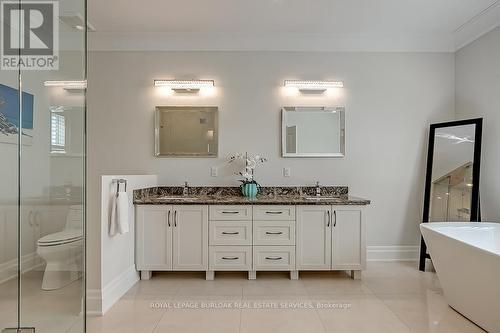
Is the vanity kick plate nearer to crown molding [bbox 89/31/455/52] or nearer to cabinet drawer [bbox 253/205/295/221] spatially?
cabinet drawer [bbox 253/205/295/221]

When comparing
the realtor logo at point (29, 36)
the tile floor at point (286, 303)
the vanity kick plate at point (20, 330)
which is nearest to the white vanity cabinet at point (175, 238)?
the tile floor at point (286, 303)

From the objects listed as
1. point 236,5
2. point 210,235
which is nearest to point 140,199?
point 210,235

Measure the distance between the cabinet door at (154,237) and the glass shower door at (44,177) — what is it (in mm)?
907

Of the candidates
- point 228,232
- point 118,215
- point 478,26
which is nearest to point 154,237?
point 118,215

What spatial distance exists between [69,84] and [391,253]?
377 cm

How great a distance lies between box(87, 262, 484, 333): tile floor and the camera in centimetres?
230

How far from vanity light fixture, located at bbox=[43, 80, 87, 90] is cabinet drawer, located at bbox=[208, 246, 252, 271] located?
1.89 meters

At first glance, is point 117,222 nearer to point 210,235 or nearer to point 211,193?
point 210,235

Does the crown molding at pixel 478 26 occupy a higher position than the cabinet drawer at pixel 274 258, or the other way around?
the crown molding at pixel 478 26

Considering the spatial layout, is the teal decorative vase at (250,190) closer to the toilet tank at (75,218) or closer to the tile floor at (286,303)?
the tile floor at (286,303)

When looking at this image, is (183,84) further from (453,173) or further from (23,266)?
(453,173)

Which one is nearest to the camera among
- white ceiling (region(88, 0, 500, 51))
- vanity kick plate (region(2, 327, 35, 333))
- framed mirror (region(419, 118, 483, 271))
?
vanity kick plate (region(2, 327, 35, 333))

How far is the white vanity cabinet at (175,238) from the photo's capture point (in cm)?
323

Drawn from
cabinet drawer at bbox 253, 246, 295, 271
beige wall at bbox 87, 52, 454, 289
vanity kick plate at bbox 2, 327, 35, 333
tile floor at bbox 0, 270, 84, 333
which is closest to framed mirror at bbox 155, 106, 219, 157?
beige wall at bbox 87, 52, 454, 289
